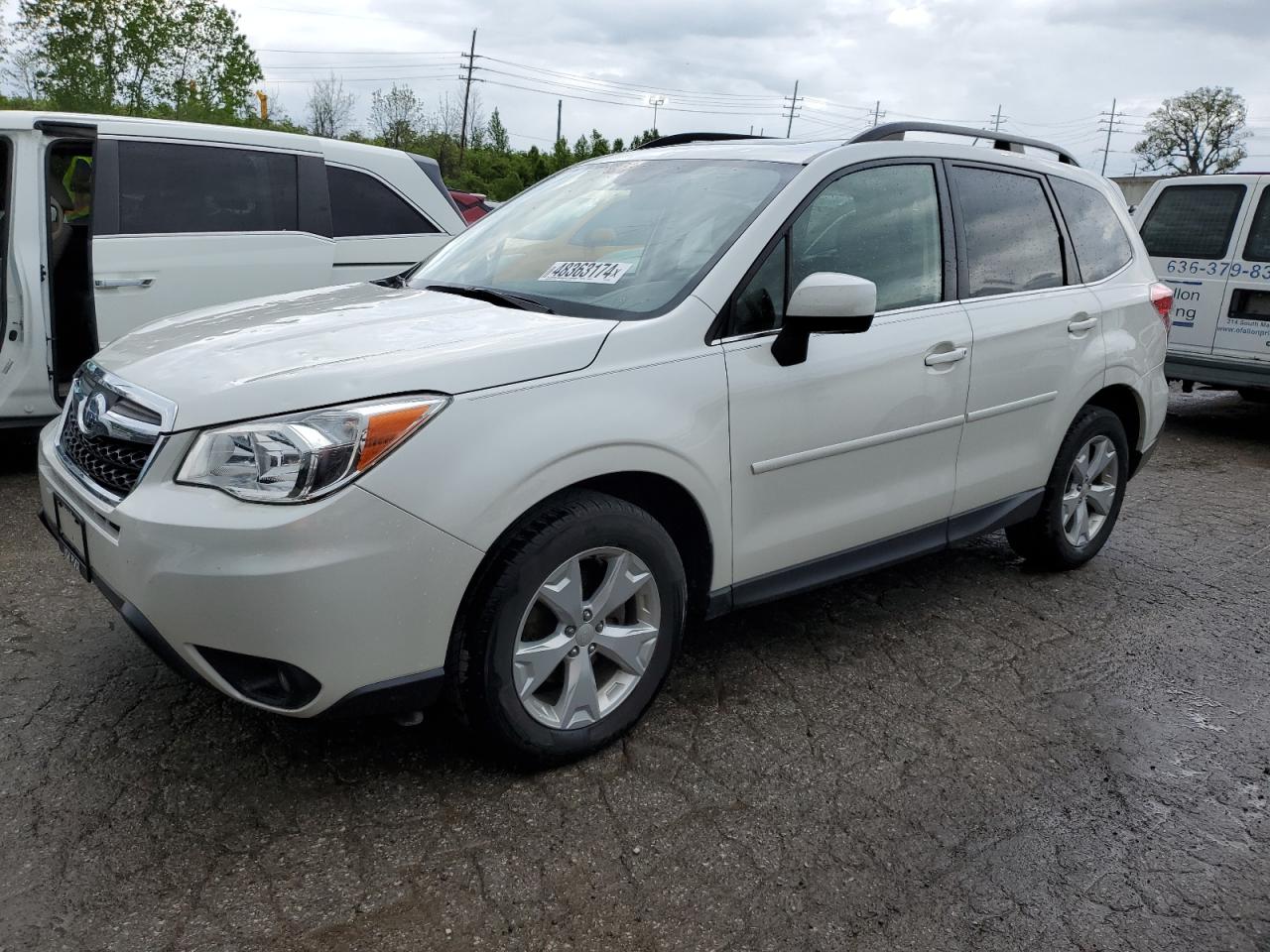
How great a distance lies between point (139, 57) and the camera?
42.4 metres

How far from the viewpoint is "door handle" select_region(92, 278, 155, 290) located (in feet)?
18.2

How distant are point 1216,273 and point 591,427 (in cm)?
714

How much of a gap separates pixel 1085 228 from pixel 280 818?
391 cm

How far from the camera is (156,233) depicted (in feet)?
18.9

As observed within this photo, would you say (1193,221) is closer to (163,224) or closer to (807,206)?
(807,206)

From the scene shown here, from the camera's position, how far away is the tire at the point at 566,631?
2607 mm

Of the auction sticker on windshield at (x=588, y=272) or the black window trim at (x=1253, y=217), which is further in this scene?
the black window trim at (x=1253, y=217)

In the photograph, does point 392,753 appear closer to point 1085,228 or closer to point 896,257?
point 896,257

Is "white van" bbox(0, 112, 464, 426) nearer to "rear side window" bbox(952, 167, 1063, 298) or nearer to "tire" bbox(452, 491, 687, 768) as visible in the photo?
"rear side window" bbox(952, 167, 1063, 298)

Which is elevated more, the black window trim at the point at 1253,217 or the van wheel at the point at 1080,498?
the black window trim at the point at 1253,217

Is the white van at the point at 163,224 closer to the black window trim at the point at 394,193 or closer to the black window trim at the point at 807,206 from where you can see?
the black window trim at the point at 394,193

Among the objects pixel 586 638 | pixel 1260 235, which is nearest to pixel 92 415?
pixel 586 638

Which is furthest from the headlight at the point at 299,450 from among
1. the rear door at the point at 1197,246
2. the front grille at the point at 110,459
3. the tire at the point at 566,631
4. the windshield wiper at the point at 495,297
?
the rear door at the point at 1197,246

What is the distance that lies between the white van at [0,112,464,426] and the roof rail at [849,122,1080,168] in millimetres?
3698
